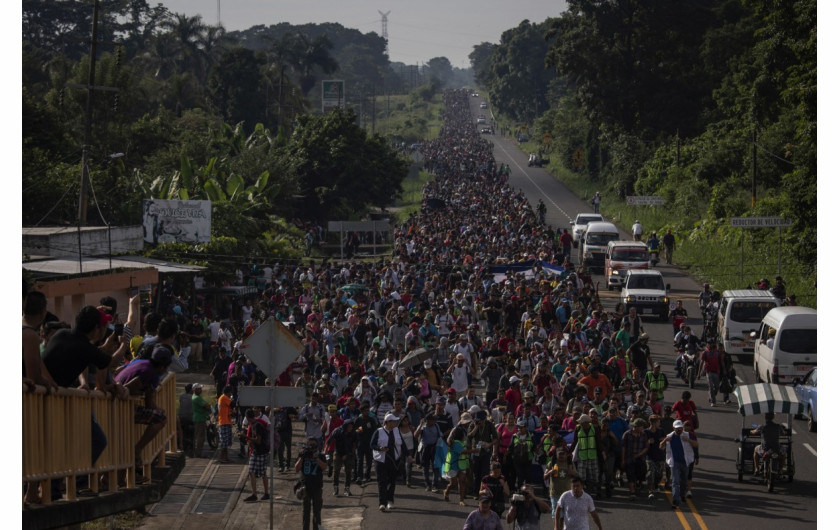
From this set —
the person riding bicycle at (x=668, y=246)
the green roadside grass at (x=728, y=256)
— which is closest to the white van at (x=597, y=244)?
the green roadside grass at (x=728, y=256)

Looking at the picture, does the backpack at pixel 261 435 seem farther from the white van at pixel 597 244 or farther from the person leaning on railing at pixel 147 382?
the white van at pixel 597 244

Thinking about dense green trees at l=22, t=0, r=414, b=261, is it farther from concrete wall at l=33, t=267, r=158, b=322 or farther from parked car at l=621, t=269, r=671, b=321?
parked car at l=621, t=269, r=671, b=321

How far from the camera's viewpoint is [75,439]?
8.95m

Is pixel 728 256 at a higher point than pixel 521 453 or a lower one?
higher

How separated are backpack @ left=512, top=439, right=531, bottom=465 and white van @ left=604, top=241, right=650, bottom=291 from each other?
24.2 metres

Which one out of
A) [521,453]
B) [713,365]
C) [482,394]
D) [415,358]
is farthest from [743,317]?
[521,453]

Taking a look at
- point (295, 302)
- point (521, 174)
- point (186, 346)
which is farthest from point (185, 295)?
point (521, 174)

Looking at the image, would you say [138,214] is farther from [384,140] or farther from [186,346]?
[384,140]

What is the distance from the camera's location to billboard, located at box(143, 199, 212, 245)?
135 feet

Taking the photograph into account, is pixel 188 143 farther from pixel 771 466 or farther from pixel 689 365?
pixel 771 466

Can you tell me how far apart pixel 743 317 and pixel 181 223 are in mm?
19493

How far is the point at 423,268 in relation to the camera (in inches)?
1617

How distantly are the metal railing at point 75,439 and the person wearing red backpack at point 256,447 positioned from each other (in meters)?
8.42

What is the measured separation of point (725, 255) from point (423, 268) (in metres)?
13.7
